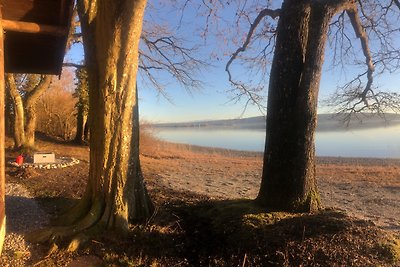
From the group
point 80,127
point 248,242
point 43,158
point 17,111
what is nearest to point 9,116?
point 80,127

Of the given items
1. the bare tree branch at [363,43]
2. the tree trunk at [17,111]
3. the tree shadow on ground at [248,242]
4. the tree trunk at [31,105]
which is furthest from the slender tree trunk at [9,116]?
the bare tree branch at [363,43]

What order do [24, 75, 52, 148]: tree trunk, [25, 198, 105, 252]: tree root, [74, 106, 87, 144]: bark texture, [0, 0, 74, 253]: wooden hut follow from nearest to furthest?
[0, 0, 74, 253]: wooden hut → [25, 198, 105, 252]: tree root → [24, 75, 52, 148]: tree trunk → [74, 106, 87, 144]: bark texture

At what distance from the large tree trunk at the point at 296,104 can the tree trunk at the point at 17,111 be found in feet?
45.4

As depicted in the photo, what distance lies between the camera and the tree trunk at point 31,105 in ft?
61.8

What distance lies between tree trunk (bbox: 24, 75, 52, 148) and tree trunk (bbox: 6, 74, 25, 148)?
34 centimetres

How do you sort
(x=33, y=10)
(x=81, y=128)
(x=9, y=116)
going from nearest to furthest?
(x=33, y=10), (x=9, y=116), (x=81, y=128)

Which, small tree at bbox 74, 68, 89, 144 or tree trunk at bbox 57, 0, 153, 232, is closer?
tree trunk at bbox 57, 0, 153, 232

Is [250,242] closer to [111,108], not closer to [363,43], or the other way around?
[111,108]

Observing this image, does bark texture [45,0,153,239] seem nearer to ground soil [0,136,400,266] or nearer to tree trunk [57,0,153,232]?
tree trunk [57,0,153,232]

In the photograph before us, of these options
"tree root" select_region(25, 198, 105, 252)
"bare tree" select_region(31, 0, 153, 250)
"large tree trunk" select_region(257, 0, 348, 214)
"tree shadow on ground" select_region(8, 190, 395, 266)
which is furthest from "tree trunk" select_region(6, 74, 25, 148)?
"large tree trunk" select_region(257, 0, 348, 214)

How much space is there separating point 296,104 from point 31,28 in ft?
15.1

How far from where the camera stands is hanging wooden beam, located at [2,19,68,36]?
5.83m

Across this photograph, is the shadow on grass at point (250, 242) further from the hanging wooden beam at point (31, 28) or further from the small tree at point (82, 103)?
the small tree at point (82, 103)

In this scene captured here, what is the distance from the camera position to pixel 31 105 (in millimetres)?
19234
